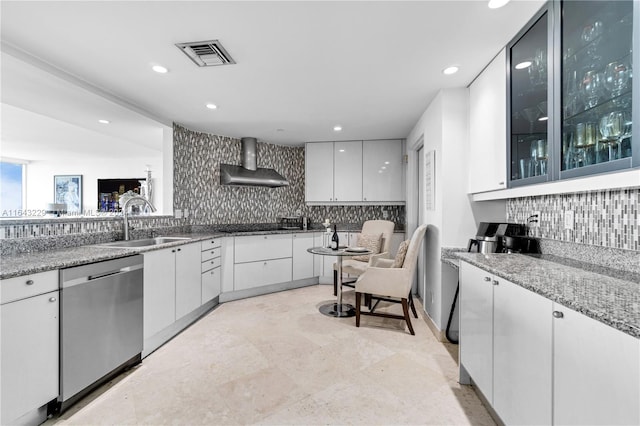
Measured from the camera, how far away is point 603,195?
5.11 feet

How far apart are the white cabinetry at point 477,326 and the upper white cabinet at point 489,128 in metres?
0.77

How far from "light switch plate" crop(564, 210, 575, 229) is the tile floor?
48.3 inches

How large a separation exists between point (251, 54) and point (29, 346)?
2.21 meters

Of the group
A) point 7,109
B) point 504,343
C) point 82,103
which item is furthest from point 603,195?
point 7,109

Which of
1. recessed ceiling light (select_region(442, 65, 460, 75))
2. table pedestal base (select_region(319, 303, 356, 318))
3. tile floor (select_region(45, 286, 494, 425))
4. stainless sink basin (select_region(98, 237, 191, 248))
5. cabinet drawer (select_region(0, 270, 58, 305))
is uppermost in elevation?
recessed ceiling light (select_region(442, 65, 460, 75))

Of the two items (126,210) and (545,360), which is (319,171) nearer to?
(126,210)

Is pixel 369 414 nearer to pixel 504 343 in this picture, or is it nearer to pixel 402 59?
pixel 504 343

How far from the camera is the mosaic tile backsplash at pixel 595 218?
1399 millimetres

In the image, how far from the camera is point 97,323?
73.7 inches

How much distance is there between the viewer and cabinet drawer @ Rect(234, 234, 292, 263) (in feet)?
12.8

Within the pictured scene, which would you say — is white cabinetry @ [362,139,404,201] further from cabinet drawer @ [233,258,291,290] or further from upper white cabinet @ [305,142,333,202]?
cabinet drawer @ [233,258,291,290]

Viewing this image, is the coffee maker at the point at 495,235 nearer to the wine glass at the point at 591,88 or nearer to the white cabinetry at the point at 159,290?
the wine glass at the point at 591,88

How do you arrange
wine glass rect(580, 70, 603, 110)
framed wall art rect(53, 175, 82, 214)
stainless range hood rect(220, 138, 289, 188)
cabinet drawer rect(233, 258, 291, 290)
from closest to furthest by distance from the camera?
1. wine glass rect(580, 70, 603, 110)
2. cabinet drawer rect(233, 258, 291, 290)
3. stainless range hood rect(220, 138, 289, 188)
4. framed wall art rect(53, 175, 82, 214)

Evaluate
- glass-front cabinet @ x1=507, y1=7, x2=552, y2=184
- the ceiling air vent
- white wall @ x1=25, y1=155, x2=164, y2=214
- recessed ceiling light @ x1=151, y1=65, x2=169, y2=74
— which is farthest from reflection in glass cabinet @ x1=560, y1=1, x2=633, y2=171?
white wall @ x1=25, y1=155, x2=164, y2=214
